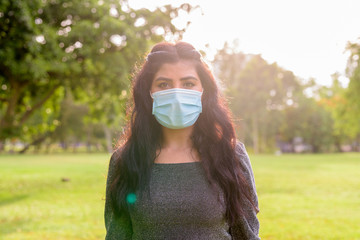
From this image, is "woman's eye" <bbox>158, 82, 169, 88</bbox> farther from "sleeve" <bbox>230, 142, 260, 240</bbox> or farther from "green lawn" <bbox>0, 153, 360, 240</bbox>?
"green lawn" <bbox>0, 153, 360, 240</bbox>

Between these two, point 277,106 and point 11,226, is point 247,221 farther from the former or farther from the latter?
point 277,106

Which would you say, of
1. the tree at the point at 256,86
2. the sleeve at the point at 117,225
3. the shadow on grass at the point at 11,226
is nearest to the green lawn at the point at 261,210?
the shadow on grass at the point at 11,226

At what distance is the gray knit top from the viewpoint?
2230 millimetres

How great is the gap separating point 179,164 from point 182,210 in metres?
0.29

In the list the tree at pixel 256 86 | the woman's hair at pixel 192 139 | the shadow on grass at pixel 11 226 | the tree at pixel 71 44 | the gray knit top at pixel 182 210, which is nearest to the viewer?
the gray knit top at pixel 182 210

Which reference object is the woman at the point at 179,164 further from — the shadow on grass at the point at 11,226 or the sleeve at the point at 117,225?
the shadow on grass at the point at 11,226

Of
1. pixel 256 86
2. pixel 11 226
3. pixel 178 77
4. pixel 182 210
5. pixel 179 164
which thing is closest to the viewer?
pixel 182 210

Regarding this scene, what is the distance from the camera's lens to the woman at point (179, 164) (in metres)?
2.25

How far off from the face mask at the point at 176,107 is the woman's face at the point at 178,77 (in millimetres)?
36

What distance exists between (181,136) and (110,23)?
11.1m

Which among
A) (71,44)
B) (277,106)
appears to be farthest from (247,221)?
(277,106)

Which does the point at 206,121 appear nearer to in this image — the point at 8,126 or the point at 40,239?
the point at 40,239

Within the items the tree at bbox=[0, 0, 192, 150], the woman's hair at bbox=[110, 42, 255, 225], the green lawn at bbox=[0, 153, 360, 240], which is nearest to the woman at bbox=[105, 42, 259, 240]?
the woman's hair at bbox=[110, 42, 255, 225]

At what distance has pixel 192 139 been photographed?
254 centimetres
